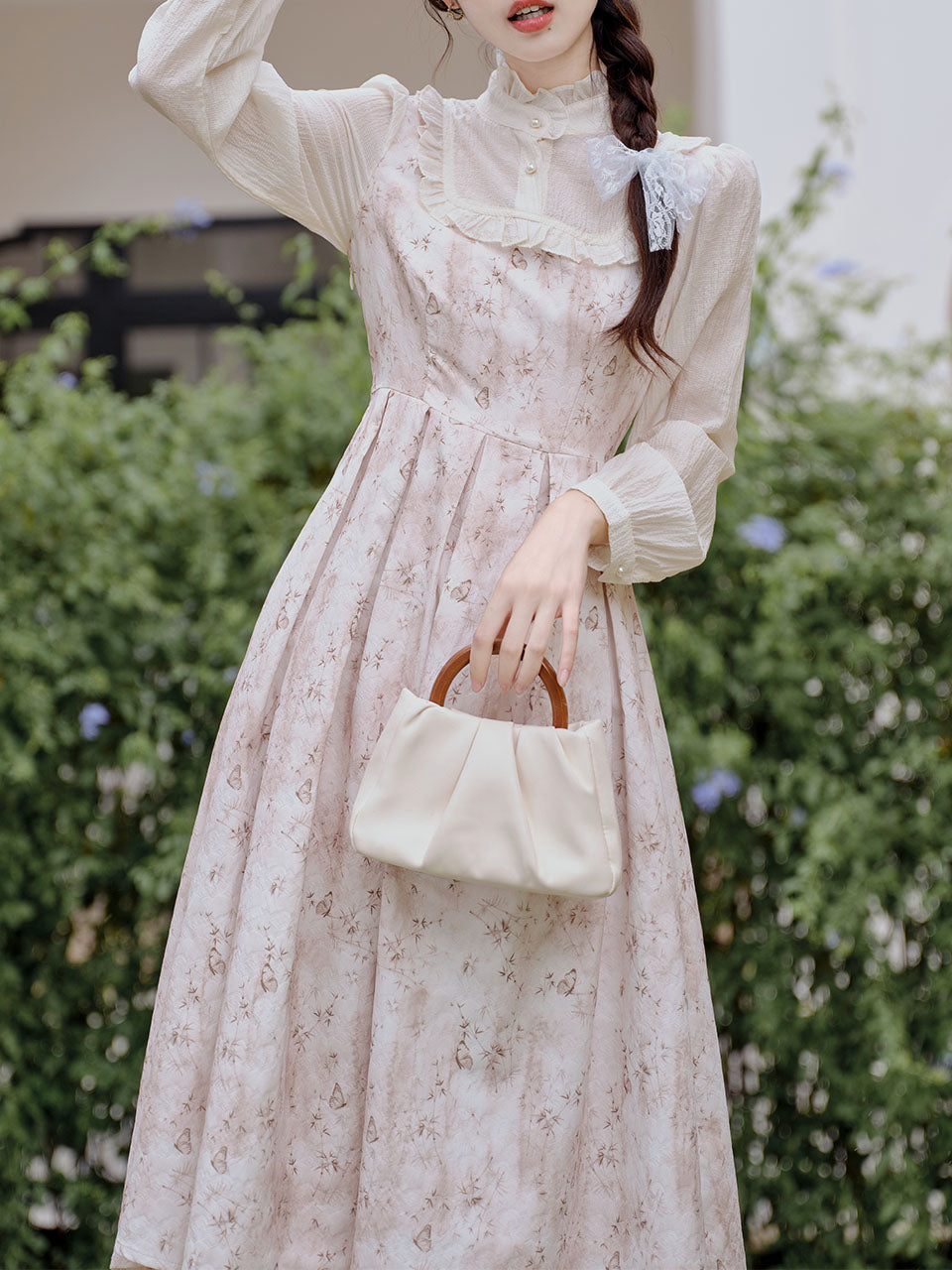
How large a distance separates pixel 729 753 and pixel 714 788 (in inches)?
2.4

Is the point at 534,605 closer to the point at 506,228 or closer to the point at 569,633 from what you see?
the point at 569,633

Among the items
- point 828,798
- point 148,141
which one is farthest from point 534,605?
point 148,141

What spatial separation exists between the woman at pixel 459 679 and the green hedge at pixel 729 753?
0.95 m

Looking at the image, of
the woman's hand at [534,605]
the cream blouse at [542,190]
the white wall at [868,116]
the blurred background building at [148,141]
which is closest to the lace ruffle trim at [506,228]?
the cream blouse at [542,190]

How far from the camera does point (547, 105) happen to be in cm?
128

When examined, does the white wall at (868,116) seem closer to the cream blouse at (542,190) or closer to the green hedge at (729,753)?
the green hedge at (729,753)

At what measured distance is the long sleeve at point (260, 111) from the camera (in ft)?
3.87

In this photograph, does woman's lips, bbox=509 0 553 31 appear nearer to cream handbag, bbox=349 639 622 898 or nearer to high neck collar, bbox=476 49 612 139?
high neck collar, bbox=476 49 612 139

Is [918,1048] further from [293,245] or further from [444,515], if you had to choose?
[293,245]

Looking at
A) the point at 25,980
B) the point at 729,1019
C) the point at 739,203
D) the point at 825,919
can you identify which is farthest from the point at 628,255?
the point at 25,980

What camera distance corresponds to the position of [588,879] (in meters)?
1.13

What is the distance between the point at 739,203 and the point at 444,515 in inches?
15.7

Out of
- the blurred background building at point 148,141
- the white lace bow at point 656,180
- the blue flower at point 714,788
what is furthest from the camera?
the blurred background building at point 148,141

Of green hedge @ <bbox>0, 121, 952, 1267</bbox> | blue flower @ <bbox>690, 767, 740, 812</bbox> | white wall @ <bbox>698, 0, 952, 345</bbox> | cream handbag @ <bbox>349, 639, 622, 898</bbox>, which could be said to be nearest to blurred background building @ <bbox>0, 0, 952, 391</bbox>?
white wall @ <bbox>698, 0, 952, 345</bbox>
